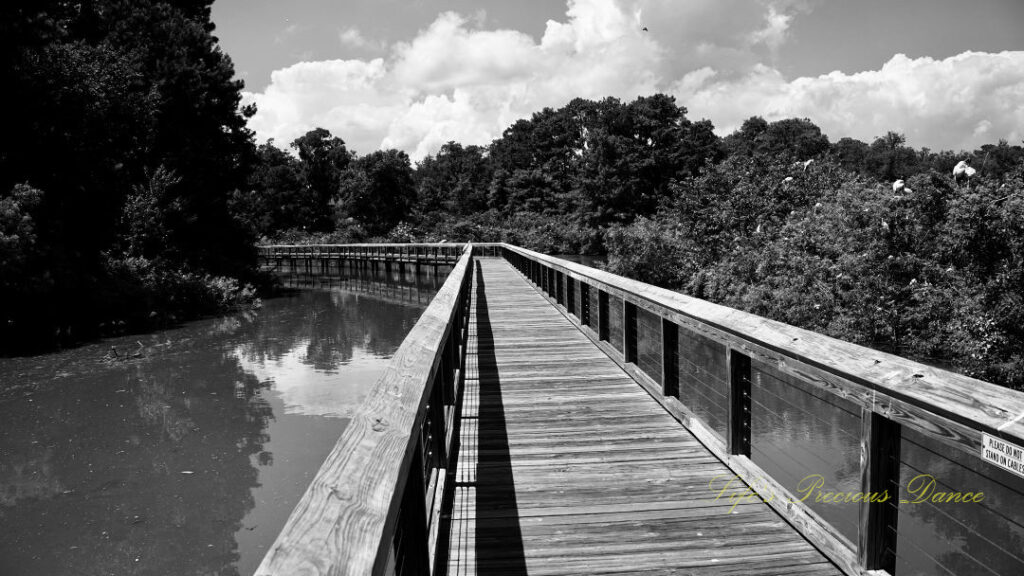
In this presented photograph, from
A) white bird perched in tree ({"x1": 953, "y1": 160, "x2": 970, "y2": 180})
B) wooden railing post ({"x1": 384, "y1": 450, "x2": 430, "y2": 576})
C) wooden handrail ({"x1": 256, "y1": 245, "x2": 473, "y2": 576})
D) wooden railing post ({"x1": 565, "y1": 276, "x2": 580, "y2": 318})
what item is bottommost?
wooden railing post ({"x1": 565, "y1": 276, "x2": 580, "y2": 318})

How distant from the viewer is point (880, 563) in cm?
242

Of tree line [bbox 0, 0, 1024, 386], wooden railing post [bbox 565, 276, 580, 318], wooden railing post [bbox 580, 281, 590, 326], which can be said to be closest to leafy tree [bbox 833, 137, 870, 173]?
tree line [bbox 0, 0, 1024, 386]

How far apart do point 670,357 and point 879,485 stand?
2.70 meters

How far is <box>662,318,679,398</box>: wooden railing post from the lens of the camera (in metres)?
4.81

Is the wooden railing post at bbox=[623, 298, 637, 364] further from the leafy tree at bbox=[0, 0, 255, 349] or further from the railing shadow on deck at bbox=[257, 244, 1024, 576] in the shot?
the leafy tree at bbox=[0, 0, 255, 349]

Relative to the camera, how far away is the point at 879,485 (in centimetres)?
233

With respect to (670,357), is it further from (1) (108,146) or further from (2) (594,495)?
(1) (108,146)

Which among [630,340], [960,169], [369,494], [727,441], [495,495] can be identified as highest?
[960,169]

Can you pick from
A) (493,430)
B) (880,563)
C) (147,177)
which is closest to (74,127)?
(147,177)

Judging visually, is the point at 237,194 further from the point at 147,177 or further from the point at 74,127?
the point at 74,127

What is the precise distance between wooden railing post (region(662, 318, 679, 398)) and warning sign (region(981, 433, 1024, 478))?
3053 millimetres

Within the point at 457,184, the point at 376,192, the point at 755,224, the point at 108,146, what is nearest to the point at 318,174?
the point at 376,192

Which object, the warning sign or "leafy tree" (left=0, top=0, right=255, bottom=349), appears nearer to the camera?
the warning sign

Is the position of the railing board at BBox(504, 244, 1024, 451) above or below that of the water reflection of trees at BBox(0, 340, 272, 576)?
above
